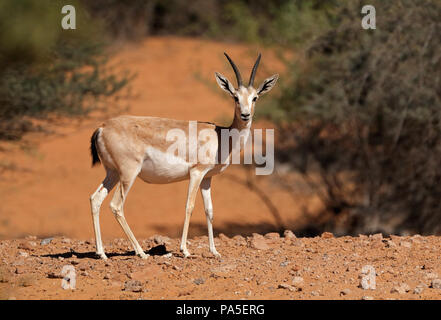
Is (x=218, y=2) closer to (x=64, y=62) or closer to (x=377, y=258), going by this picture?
(x=64, y=62)

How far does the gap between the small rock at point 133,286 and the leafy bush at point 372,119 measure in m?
7.89

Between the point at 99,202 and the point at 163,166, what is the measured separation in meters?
1.03

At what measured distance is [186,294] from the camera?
25.3ft

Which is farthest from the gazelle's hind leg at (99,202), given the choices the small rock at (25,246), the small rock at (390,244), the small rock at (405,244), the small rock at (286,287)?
the small rock at (405,244)

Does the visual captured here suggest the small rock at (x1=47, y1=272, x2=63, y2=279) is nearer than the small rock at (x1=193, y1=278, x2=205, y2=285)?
No

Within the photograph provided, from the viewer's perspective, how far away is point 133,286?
7879 millimetres

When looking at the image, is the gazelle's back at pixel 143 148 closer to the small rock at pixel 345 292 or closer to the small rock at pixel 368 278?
the small rock at pixel 368 278

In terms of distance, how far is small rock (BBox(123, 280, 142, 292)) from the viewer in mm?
7805

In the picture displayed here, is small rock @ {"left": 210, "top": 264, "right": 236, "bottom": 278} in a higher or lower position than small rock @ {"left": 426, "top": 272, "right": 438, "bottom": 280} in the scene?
lower

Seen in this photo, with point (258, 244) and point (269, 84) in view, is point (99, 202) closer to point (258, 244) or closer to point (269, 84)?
point (258, 244)

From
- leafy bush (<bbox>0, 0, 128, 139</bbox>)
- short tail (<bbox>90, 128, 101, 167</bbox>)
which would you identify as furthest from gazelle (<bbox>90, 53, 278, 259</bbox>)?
leafy bush (<bbox>0, 0, 128, 139</bbox>)

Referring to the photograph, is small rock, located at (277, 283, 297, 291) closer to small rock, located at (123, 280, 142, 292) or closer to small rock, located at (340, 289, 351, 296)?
small rock, located at (340, 289, 351, 296)

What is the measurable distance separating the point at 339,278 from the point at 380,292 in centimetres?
67

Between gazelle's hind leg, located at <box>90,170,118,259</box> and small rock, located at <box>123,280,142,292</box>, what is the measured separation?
166 cm
